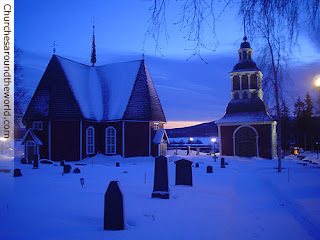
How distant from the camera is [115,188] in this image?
623 centimetres

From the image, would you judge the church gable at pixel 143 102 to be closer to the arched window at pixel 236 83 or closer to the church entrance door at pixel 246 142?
the church entrance door at pixel 246 142

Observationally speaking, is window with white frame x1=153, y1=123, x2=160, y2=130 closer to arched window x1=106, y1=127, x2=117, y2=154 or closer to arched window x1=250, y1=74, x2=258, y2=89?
arched window x1=106, y1=127, x2=117, y2=154

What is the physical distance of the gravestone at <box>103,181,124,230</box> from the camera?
596 cm

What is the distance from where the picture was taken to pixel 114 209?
6.04 m

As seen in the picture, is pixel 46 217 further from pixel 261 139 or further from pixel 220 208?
pixel 261 139

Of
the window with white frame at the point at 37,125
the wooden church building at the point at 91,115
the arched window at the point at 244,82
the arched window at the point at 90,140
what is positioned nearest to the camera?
the wooden church building at the point at 91,115

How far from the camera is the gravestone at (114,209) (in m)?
5.96

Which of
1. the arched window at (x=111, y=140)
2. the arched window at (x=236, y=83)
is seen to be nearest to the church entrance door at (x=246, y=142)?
the arched window at (x=236, y=83)

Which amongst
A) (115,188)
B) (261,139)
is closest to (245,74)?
(261,139)

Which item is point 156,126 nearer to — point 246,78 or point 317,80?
point 246,78

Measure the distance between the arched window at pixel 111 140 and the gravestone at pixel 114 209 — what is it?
1987 cm

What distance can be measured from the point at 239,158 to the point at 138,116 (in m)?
12.4

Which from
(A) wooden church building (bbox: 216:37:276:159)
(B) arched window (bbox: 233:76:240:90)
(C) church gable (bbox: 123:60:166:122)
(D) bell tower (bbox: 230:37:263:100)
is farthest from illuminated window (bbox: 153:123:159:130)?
(B) arched window (bbox: 233:76:240:90)

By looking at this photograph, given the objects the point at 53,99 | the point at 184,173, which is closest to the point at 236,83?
the point at 53,99
